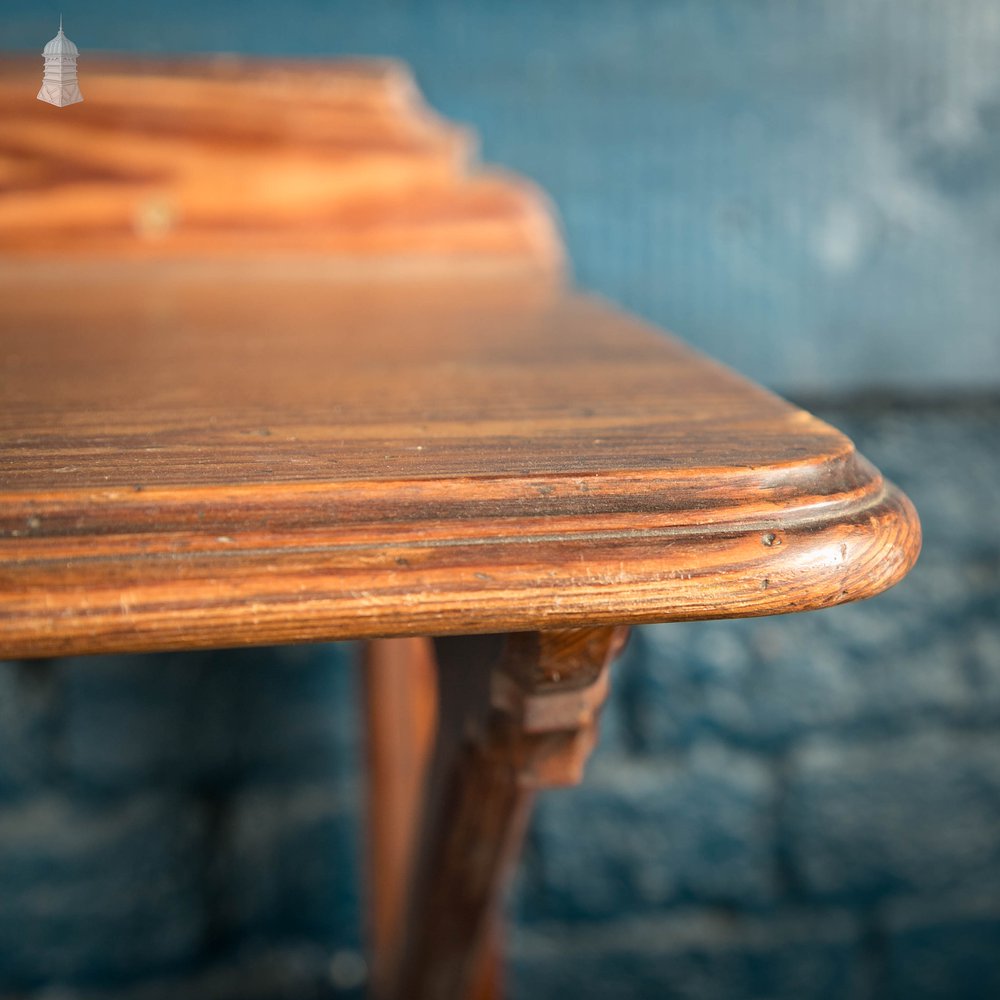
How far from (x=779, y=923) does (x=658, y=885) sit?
0.14m

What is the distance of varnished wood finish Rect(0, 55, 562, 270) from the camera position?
73 centimetres

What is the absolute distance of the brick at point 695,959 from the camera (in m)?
1.09

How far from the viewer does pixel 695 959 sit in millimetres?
1115

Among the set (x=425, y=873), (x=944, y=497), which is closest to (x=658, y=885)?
(x=944, y=497)

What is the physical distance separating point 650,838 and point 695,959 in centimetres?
15

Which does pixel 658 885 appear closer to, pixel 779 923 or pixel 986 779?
pixel 779 923

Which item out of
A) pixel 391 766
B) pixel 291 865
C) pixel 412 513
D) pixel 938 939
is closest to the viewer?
pixel 412 513

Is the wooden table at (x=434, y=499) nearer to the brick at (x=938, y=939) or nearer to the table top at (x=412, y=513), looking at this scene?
the table top at (x=412, y=513)

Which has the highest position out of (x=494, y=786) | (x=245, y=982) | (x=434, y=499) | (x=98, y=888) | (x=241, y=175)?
(x=434, y=499)

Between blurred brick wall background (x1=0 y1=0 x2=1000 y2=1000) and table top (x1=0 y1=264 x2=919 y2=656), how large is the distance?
0.63 metres

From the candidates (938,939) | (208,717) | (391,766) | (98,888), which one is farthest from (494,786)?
(938,939)

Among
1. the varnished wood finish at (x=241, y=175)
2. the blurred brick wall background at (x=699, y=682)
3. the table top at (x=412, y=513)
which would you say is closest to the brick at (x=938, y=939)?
the blurred brick wall background at (x=699, y=682)

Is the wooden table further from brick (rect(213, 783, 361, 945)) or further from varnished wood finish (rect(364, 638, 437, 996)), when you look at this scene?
brick (rect(213, 783, 361, 945))

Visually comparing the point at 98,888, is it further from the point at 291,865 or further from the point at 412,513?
the point at 412,513
